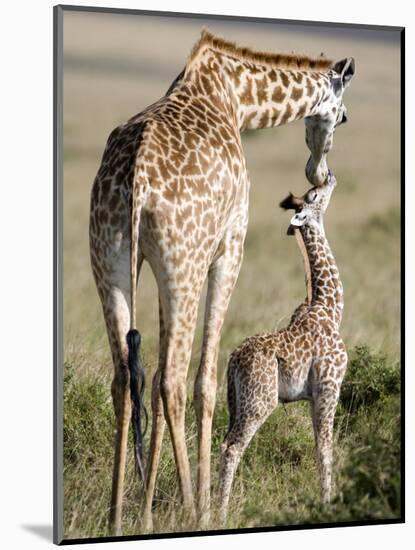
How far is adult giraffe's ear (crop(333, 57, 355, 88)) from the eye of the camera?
26.8 ft

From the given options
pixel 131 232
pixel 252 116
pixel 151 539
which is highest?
pixel 252 116

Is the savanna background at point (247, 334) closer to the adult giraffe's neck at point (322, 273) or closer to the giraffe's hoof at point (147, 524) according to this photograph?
the giraffe's hoof at point (147, 524)

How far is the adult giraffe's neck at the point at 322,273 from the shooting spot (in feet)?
26.0

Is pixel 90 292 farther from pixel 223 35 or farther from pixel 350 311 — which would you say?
pixel 223 35

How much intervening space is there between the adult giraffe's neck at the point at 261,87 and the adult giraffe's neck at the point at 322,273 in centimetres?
65

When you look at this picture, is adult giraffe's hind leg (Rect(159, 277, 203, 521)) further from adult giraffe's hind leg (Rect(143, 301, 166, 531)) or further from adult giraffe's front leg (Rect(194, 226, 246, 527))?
adult giraffe's front leg (Rect(194, 226, 246, 527))

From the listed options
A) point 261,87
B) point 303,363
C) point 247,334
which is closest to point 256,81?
point 261,87

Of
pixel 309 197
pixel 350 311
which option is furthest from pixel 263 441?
pixel 350 311

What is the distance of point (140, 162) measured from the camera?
22.6 ft

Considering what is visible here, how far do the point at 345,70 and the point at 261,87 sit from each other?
623 mm

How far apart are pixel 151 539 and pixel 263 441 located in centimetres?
105

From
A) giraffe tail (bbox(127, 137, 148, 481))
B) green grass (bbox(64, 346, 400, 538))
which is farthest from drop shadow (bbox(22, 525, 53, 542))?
giraffe tail (bbox(127, 137, 148, 481))

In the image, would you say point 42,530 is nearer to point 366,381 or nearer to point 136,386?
point 136,386

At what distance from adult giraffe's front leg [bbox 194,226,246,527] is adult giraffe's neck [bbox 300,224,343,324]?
0.71 metres
